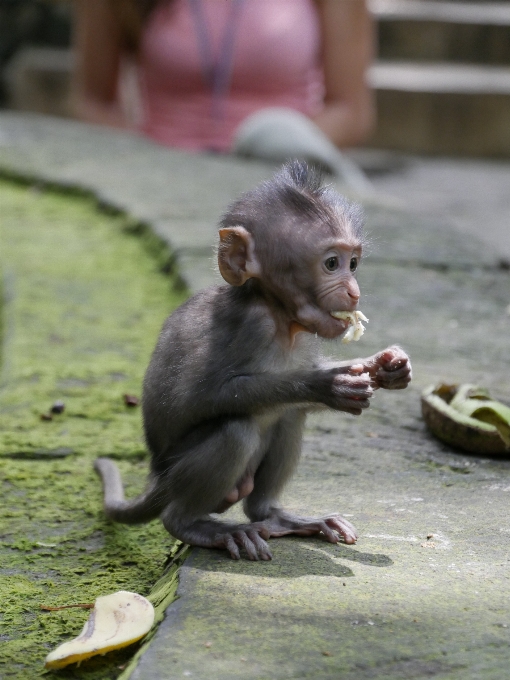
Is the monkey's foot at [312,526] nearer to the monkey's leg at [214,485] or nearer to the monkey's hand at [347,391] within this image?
the monkey's leg at [214,485]

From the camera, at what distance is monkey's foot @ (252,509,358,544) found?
2367 mm

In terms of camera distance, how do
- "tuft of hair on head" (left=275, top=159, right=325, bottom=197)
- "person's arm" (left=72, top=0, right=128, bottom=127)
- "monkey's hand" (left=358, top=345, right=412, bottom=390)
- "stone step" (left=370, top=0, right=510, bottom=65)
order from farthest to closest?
"stone step" (left=370, top=0, right=510, bottom=65) < "person's arm" (left=72, top=0, right=128, bottom=127) < "tuft of hair on head" (left=275, top=159, right=325, bottom=197) < "monkey's hand" (left=358, top=345, right=412, bottom=390)

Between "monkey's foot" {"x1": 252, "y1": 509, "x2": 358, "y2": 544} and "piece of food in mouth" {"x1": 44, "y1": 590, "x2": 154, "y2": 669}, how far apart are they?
1.38ft

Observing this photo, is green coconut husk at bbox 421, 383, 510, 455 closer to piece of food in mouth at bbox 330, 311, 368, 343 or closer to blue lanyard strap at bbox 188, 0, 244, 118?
piece of food in mouth at bbox 330, 311, 368, 343

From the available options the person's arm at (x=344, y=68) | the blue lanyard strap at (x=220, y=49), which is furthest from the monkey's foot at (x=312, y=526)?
the person's arm at (x=344, y=68)

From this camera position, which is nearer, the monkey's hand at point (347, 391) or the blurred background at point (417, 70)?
the monkey's hand at point (347, 391)

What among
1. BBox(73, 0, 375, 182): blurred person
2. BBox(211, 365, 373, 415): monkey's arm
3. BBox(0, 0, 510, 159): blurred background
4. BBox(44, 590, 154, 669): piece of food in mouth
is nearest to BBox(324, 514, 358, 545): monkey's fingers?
BBox(211, 365, 373, 415): monkey's arm

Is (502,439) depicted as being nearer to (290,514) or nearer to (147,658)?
(290,514)

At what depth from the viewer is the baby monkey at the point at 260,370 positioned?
2367mm

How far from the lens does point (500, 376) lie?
343cm

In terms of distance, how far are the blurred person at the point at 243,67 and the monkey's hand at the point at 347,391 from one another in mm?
3820

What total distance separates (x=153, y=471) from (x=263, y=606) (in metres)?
0.68

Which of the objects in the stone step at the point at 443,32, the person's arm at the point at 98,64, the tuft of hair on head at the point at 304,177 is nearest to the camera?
the tuft of hair on head at the point at 304,177

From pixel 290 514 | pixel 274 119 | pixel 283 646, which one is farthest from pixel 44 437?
pixel 274 119
